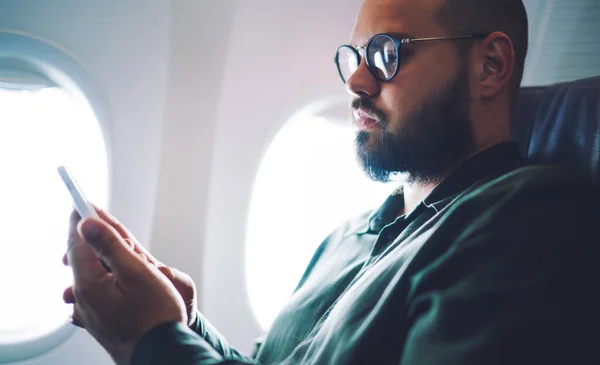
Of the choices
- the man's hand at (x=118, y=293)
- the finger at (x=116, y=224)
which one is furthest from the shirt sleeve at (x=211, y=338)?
the man's hand at (x=118, y=293)

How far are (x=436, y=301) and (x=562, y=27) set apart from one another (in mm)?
1339

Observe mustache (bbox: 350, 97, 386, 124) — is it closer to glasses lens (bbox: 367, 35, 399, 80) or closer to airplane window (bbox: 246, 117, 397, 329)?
glasses lens (bbox: 367, 35, 399, 80)

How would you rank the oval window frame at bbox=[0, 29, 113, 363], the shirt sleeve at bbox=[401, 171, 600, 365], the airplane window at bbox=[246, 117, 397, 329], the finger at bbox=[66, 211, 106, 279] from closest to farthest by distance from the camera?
the shirt sleeve at bbox=[401, 171, 600, 365], the finger at bbox=[66, 211, 106, 279], the oval window frame at bbox=[0, 29, 113, 363], the airplane window at bbox=[246, 117, 397, 329]

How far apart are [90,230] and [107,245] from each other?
0.10 ft

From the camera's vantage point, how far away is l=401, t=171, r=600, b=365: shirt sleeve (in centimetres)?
53

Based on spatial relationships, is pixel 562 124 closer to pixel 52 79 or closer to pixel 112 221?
pixel 112 221

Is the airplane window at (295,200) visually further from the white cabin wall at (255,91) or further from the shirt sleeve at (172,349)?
the shirt sleeve at (172,349)

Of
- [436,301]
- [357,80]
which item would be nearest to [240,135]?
[357,80]

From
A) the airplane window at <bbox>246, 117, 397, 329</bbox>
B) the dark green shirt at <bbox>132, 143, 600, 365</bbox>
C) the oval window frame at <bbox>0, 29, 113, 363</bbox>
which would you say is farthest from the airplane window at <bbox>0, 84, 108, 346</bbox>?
the dark green shirt at <bbox>132, 143, 600, 365</bbox>

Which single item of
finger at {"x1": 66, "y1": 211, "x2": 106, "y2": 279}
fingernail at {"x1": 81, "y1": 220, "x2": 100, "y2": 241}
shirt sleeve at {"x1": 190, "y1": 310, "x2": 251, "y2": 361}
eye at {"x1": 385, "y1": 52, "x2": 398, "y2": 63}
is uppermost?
eye at {"x1": 385, "y1": 52, "x2": 398, "y2": 63}

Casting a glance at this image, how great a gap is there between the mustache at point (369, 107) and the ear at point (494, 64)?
0.19m

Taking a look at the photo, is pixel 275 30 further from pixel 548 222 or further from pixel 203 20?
pixel 548 222

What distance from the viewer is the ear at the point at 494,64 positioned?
879mm

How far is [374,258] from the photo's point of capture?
0.85 metres
